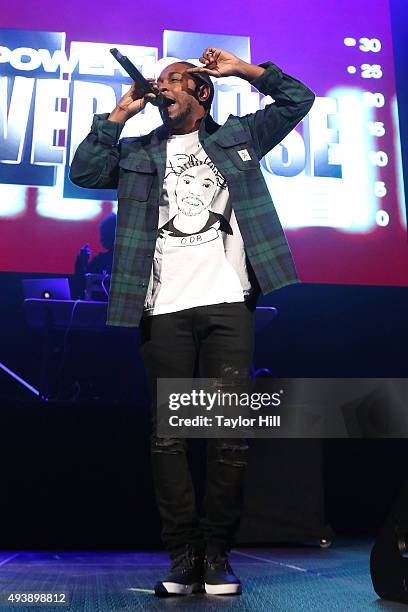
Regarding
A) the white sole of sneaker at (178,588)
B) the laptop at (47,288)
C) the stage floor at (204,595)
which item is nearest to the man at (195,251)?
the white sole of sneaker at (178,588)

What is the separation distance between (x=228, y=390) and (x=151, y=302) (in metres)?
0.28

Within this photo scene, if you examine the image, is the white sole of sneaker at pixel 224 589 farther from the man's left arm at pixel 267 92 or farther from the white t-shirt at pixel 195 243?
the man's left arm at pixel 267 92

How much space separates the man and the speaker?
292 millimetres

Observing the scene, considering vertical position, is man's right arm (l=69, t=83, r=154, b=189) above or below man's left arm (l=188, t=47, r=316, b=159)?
below

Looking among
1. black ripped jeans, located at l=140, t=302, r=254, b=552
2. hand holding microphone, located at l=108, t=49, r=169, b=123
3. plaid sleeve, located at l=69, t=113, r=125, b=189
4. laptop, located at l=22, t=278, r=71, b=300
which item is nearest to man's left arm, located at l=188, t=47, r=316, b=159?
hand holding microphone, located at l=108, t=49, r=169, b=123

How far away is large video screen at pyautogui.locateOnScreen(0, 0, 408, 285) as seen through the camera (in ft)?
11.2

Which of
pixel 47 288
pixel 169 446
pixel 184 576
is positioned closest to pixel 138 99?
pixel 169 446

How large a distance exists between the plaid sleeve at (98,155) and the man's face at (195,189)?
198 millimetres

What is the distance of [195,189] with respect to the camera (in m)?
1.71

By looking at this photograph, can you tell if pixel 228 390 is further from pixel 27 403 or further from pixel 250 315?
pixel 27 403

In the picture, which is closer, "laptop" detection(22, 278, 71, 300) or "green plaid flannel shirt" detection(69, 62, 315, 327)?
"green plaid flannel shirt" detection(69, 62, 315, 327)

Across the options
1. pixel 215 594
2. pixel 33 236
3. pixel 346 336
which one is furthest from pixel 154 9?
pixel 215 594

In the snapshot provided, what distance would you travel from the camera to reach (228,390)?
1565mm

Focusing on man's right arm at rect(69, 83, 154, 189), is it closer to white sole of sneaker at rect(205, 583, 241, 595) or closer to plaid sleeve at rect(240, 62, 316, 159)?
plaid sleeve at rect(240, 62, 316, 159)
